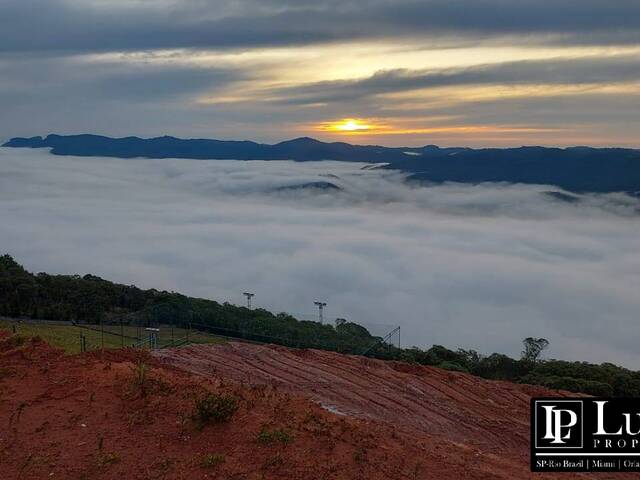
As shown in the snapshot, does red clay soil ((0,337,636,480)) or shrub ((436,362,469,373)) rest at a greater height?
red clay soil ((0,337,636,480))

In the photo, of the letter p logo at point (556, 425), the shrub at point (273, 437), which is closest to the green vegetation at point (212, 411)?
the shrub at point (273, 437)

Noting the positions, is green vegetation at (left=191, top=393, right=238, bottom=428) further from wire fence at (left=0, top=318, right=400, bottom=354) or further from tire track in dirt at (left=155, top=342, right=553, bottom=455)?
wire fence at (left=0, top=318, right=400, bottom=354)

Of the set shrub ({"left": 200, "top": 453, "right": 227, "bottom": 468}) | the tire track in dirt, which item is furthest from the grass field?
shrub ({"left": 200, "top": 453, "right": 227, "bottom": 468})

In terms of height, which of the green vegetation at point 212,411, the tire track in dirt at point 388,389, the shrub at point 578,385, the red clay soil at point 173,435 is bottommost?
the shrub at point 578,385

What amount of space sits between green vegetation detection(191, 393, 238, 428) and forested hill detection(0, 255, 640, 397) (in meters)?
20.1

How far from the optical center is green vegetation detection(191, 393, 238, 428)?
29.3 ft

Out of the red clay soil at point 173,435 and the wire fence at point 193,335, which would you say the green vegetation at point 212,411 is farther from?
the wire fence at point 193,335

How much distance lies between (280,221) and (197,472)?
191084mm

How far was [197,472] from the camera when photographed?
783cm

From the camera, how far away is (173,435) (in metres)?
8.77

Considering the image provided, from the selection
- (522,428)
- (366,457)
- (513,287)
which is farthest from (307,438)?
(513,287)

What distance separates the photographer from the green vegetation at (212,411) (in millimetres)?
8945

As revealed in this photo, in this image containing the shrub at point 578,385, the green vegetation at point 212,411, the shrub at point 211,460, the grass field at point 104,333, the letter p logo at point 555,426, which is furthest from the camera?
the grass field at point 104,333

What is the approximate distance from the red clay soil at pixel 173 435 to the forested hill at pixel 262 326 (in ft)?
55.4
